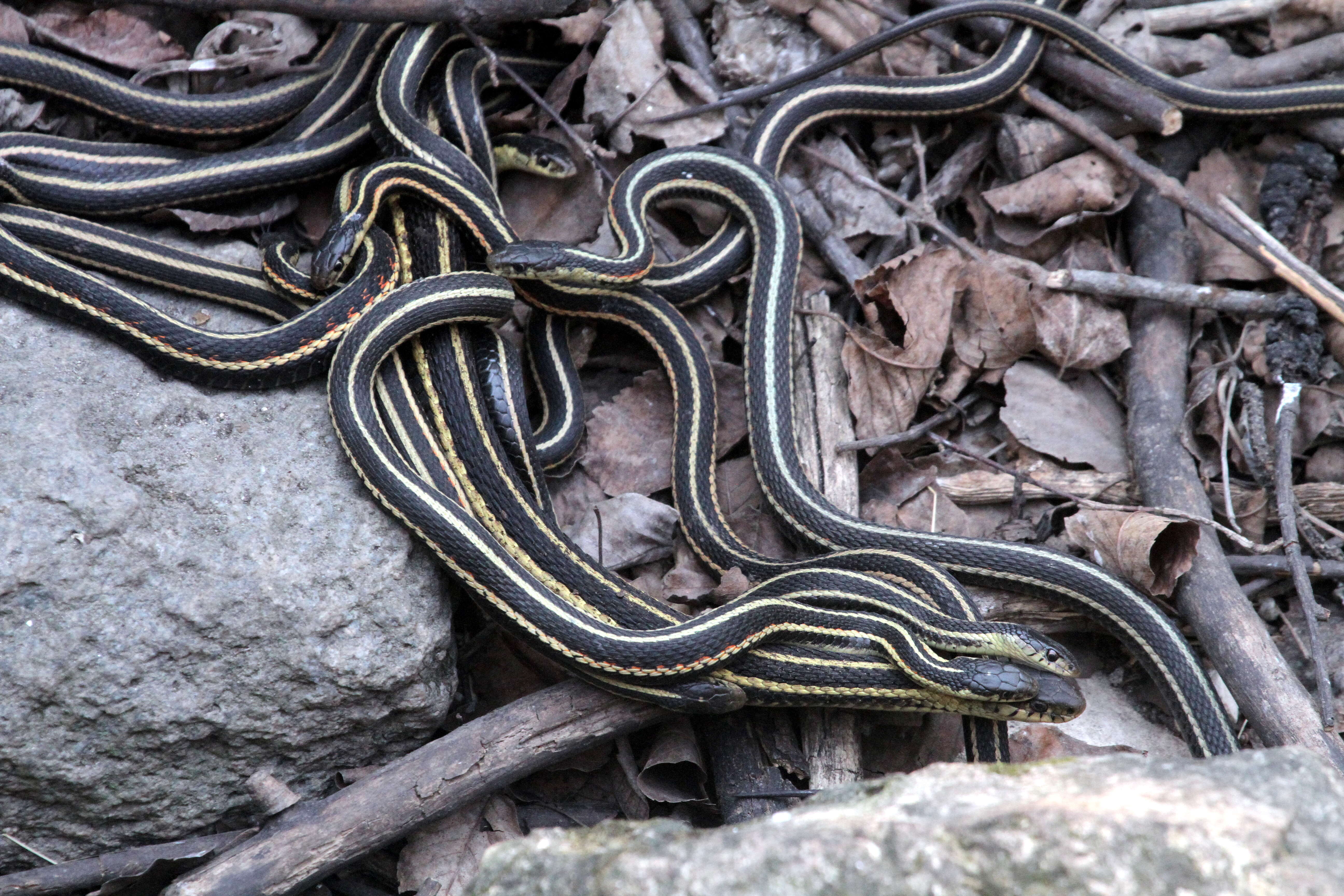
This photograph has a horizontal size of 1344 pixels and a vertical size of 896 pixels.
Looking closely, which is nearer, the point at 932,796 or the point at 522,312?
the point at 932,796

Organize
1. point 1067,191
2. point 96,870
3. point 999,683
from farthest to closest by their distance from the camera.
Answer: point 1067,191 → point 999,683 → point 96,870

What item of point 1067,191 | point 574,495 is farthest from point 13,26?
point 1067,191

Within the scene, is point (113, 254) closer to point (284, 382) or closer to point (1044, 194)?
point (284, 382)

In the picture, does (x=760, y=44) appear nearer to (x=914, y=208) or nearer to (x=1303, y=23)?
(x=914, y=208)

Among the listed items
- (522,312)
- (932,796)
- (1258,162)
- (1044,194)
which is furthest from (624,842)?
(1258,162)

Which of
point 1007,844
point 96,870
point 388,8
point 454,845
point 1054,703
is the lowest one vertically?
point 454,845

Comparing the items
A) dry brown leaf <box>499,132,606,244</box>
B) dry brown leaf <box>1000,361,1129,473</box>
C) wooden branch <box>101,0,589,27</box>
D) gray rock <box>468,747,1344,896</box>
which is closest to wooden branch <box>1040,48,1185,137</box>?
dry brown leaf <box>1000,361,1129,473</box>
